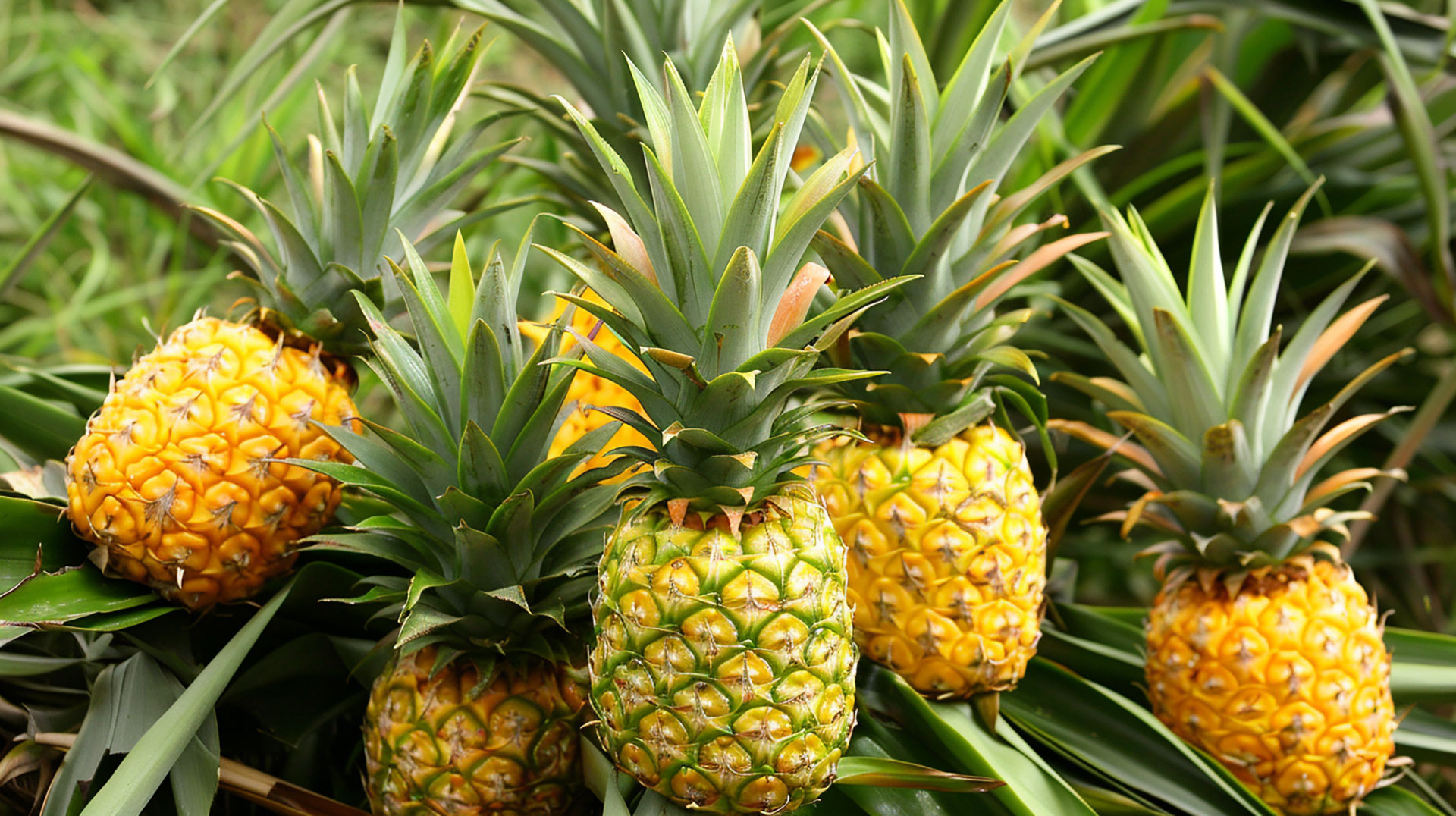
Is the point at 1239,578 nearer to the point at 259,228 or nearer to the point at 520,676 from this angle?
the point at 520,676

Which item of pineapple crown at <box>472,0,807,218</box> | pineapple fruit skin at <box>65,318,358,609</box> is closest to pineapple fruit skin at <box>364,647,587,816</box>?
pineapple fruit skin at <box>65,318,358,609</box>

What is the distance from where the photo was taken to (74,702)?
75cm

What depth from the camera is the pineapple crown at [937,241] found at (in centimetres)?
71

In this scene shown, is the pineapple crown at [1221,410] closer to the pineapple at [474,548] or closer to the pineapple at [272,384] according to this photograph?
the pineapple at [474,548]

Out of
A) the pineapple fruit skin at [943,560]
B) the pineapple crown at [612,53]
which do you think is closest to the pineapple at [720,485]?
the pineapple fruit skin at [943,560]

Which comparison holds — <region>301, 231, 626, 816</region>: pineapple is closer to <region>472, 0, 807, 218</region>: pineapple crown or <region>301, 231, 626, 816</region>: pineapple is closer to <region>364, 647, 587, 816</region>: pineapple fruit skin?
<region>364, 647, 587, 816</region>: pineapple fruit skin

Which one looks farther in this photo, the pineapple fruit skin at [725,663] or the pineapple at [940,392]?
the pineapple at [940,392]

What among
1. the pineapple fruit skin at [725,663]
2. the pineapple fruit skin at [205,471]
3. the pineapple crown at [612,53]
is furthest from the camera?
the pineapple crown at [612,53]

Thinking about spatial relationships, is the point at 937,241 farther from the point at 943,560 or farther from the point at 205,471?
the point at 205,471

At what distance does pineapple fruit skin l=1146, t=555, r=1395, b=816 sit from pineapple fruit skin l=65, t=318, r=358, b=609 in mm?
769

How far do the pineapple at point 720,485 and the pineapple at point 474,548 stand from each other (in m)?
0.07

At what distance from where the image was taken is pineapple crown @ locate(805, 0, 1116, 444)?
28.1 inches

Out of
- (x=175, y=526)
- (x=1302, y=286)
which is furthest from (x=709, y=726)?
(x=1302, y=286)

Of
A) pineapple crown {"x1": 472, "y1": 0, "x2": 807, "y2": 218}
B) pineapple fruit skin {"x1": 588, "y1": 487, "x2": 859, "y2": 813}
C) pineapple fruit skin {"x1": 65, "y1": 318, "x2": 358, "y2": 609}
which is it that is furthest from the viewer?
pineapple crown {"x1": 472, "y1": 0, "x2": 807, "y2": 218}
